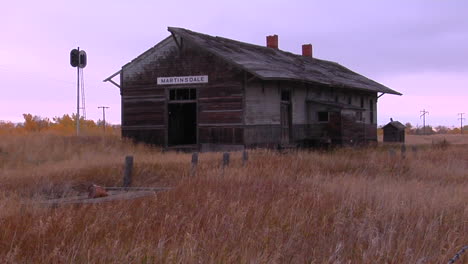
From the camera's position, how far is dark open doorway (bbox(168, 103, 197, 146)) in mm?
23328

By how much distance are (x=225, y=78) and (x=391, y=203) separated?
45.2 ft

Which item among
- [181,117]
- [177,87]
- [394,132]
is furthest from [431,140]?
[177,87]

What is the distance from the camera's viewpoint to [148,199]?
7.59 m

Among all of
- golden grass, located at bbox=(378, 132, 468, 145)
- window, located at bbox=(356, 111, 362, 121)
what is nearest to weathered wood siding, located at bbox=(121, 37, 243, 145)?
window, located at bbox=(356, 111, 362, 121)

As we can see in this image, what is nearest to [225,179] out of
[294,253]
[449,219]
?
[449,219]

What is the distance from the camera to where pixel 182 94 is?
2272cm

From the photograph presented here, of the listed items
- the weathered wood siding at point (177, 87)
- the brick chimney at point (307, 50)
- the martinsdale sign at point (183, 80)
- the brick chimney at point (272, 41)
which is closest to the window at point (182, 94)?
the weathered wood siding at point (177, 87)

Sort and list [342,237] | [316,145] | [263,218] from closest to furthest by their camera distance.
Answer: [342,237] → [263,218] → [316,145]

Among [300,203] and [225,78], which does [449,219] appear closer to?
[300,203]

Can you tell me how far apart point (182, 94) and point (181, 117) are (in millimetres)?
1973

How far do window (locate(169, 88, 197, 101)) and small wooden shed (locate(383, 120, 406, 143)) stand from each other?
57.0ft

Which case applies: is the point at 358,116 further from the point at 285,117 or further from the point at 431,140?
the point at 431,140

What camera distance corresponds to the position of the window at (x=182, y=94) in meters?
→ 22.2

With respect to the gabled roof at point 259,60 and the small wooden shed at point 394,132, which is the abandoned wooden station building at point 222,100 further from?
the small wooden shed at point 394,132
